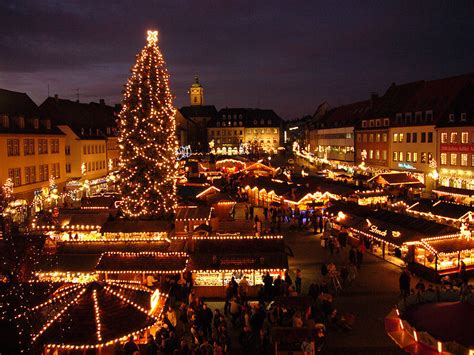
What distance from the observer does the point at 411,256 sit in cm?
2147

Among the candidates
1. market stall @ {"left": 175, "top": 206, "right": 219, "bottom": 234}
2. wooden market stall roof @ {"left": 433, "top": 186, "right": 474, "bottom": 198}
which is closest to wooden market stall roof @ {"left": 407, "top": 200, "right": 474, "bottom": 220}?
wooden market stall roof @ {"left": 433, "top": 186, "right": 474, "bottom": 198}

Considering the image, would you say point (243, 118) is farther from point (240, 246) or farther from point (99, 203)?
point (240, 246)

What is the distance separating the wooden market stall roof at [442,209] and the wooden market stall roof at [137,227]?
49.8 feet

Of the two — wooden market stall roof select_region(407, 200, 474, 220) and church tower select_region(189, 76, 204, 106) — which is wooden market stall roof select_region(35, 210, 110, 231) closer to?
wooden market stall roof select_region(407, 200, 474, 220)

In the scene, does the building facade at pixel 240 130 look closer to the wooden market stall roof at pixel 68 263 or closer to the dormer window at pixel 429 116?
the dormer window at pixel 429 116

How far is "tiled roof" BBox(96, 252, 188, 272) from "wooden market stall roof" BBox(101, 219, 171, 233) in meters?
4.18

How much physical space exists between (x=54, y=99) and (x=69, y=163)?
829 cm

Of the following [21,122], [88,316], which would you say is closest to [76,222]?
[88,316]

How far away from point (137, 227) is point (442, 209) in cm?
1713

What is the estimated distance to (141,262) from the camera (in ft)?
64.3

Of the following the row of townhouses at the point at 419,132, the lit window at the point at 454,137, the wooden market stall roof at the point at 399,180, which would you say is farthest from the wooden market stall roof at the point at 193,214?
the lit window at the point at 454,137

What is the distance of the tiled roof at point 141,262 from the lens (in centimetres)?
1916

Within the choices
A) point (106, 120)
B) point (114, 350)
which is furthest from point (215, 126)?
point (114, 350)

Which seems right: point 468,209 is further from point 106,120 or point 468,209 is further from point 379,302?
point 106,120
